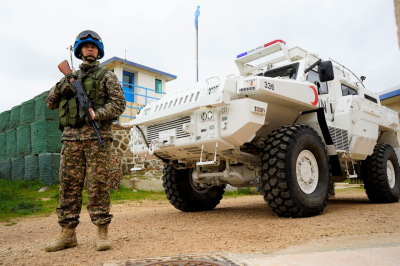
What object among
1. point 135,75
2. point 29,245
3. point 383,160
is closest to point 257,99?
point 29,245

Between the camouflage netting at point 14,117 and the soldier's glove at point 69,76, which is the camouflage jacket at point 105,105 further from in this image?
the camouflage netting at point 14,117

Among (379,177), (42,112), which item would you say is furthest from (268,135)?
(42,112)

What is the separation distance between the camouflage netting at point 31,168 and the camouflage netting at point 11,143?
3.92 feet

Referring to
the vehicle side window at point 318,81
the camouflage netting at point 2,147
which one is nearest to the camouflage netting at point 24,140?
the camouflage netting at point 2,147

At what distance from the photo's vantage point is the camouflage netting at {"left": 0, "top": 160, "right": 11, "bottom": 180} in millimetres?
11192

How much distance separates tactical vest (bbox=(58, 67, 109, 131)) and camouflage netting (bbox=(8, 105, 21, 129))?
365 inches

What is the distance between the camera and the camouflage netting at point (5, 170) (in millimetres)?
11192

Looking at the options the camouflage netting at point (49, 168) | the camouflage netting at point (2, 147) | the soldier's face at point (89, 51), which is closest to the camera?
the soldier's face at point (89, 51)

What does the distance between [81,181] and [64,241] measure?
0.54 metres

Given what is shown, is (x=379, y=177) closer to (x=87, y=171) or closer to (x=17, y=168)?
(x=87, y=171)

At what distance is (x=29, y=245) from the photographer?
131 inches

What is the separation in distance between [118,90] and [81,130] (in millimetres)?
522

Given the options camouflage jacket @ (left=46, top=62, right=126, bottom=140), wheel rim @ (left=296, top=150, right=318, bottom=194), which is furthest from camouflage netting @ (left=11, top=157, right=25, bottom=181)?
wheel rim @ (left=296, top=150, right=318, bottom=194)

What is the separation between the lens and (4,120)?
12133 millimetres
